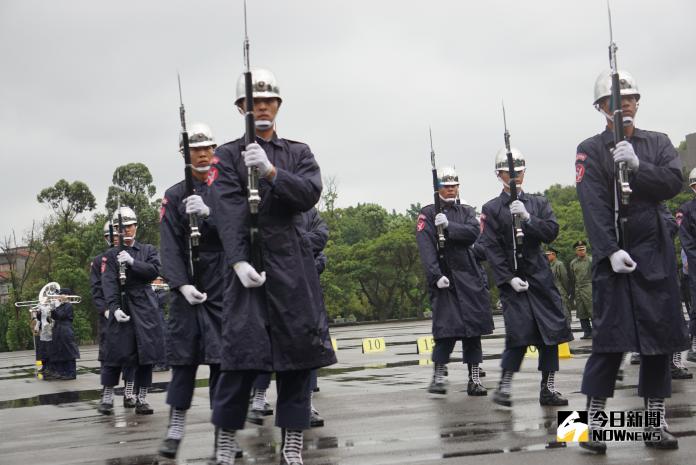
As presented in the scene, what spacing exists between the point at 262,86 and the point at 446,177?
17.7 ft

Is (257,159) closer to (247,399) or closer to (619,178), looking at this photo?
(247,399)

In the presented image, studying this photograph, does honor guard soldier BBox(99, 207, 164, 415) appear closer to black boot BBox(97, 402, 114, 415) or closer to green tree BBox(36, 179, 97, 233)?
black boot BBox(97, 402, 114, 415)

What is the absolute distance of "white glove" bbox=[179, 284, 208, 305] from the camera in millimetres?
7336

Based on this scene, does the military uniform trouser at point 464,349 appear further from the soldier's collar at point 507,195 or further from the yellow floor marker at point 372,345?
the yellow floor marker at point 372,345

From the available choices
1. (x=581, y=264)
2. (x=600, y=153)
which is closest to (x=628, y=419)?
(x=600, y=153)

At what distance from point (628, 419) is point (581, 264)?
15.0 metres

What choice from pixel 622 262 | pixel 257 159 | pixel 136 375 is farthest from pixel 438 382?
pixel 257 159

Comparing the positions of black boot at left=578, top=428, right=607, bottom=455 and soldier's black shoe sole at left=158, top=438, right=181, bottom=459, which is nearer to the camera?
black boot at left=578, top=428, right=607, bottom=455

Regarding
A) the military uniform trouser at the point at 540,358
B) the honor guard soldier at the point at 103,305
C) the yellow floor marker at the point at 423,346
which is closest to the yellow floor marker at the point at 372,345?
the yellow floor marker at the point at 423,346

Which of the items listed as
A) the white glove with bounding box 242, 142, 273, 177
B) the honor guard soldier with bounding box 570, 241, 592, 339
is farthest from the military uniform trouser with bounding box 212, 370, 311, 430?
the honor guard soldier with bounding box 570, 241, 592, 339

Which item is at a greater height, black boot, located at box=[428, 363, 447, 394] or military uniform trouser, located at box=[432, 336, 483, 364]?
military uniform trouser, located at box=[432, 336, 483, 364]

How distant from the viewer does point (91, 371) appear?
22766mm

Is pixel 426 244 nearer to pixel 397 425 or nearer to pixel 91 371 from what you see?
pixel 397 425

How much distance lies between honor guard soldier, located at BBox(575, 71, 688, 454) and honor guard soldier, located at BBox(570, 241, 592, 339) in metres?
14.1
